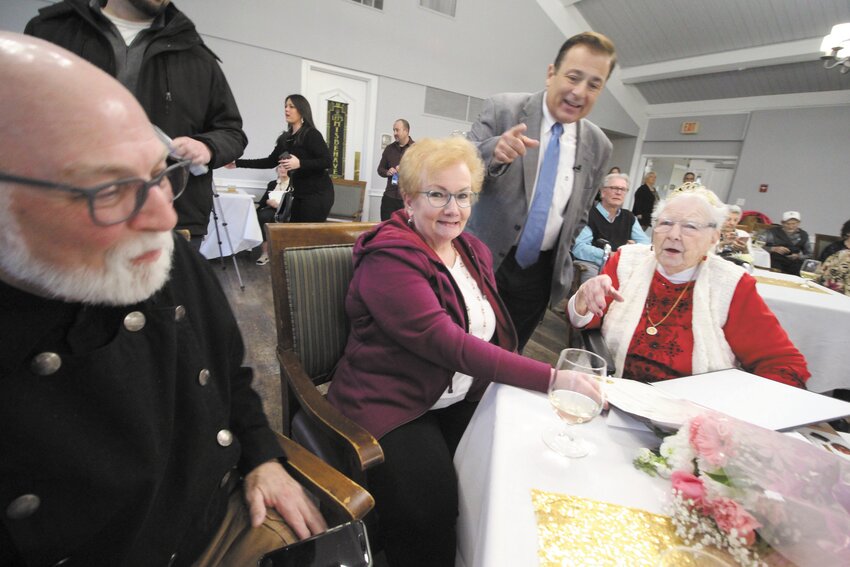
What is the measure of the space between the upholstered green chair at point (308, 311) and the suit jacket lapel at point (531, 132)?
3.11ft

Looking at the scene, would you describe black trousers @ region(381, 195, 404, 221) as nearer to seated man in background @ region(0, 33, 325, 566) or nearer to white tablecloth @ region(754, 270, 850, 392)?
white tablecloth @ region(754, 270, 850, 392)

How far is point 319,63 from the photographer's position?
5996 millimetres

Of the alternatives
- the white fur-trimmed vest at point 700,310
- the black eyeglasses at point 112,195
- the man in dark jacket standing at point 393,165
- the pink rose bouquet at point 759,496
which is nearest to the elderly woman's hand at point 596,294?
the white fur-trimmed vest at point 700,310

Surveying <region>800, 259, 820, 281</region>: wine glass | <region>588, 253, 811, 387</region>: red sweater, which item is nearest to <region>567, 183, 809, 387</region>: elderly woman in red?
<region>588, 253, 811, 387</region>: red sweater

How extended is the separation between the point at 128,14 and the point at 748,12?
920 cm

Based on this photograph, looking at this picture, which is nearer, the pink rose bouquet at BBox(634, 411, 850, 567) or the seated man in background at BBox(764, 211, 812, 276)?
the pink rose bouquet at BBox(634, 411, 850, 567)

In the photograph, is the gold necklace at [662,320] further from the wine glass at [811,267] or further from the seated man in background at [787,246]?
the seated man in background at [787,246]

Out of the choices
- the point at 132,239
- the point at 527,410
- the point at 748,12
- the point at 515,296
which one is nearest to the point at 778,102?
the point at 748,12

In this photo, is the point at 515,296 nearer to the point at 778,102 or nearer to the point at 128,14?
the point at 128,14

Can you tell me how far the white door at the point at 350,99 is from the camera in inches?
240

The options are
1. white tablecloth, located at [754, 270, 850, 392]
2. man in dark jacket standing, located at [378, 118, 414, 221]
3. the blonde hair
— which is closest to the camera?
the blonde hair

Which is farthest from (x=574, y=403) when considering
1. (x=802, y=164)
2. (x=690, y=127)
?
(x=690, y=127)

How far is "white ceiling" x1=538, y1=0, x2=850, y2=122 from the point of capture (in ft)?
21.3

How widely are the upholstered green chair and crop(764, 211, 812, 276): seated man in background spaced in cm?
666
